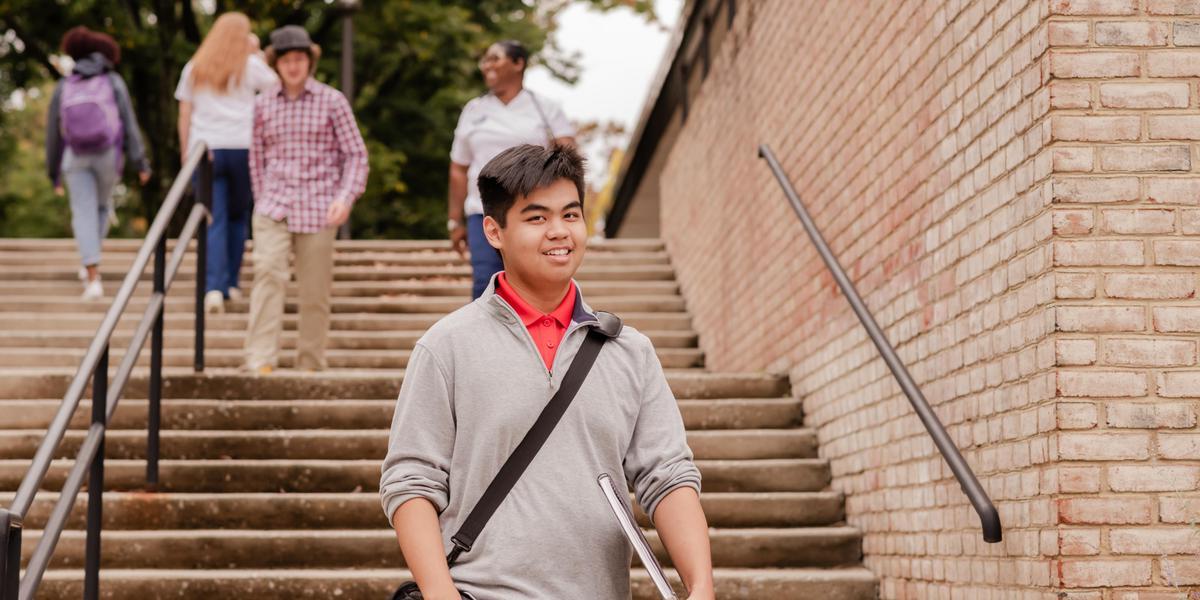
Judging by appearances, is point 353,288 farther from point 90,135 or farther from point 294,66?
point 294,66

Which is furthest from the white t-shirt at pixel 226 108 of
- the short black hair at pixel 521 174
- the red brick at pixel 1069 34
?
the short black hair at pixel 521 174

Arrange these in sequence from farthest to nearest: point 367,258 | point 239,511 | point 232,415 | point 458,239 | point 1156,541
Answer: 1. point 367,258
2. point 458,239
3. point 232,415
4. point 239,511
5. point 1156,541

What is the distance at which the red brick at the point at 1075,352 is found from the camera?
366 cm

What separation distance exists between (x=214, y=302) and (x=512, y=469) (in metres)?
6.80

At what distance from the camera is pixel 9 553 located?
3.26m

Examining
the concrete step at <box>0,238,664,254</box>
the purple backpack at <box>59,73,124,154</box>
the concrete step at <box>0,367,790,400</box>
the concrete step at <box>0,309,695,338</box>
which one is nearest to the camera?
the concrete step at <box>0,367,790,400</box>

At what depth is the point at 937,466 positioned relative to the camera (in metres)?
4.81

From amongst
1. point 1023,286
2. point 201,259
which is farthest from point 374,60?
point 1023,286

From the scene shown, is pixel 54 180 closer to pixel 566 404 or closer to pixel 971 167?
pixel 971 167

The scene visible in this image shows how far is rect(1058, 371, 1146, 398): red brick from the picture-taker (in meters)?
3.63

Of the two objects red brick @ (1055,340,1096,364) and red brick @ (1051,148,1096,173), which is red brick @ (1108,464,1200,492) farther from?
red brick @ (1051,148,1096,173)

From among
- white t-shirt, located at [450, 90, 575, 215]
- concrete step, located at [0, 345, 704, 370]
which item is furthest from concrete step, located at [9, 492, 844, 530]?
concrete step, located at [0, 345, 704, 370]

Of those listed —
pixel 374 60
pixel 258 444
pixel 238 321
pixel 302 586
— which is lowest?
pixel 302 586

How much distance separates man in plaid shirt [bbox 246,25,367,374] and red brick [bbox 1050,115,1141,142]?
407 centimetres
